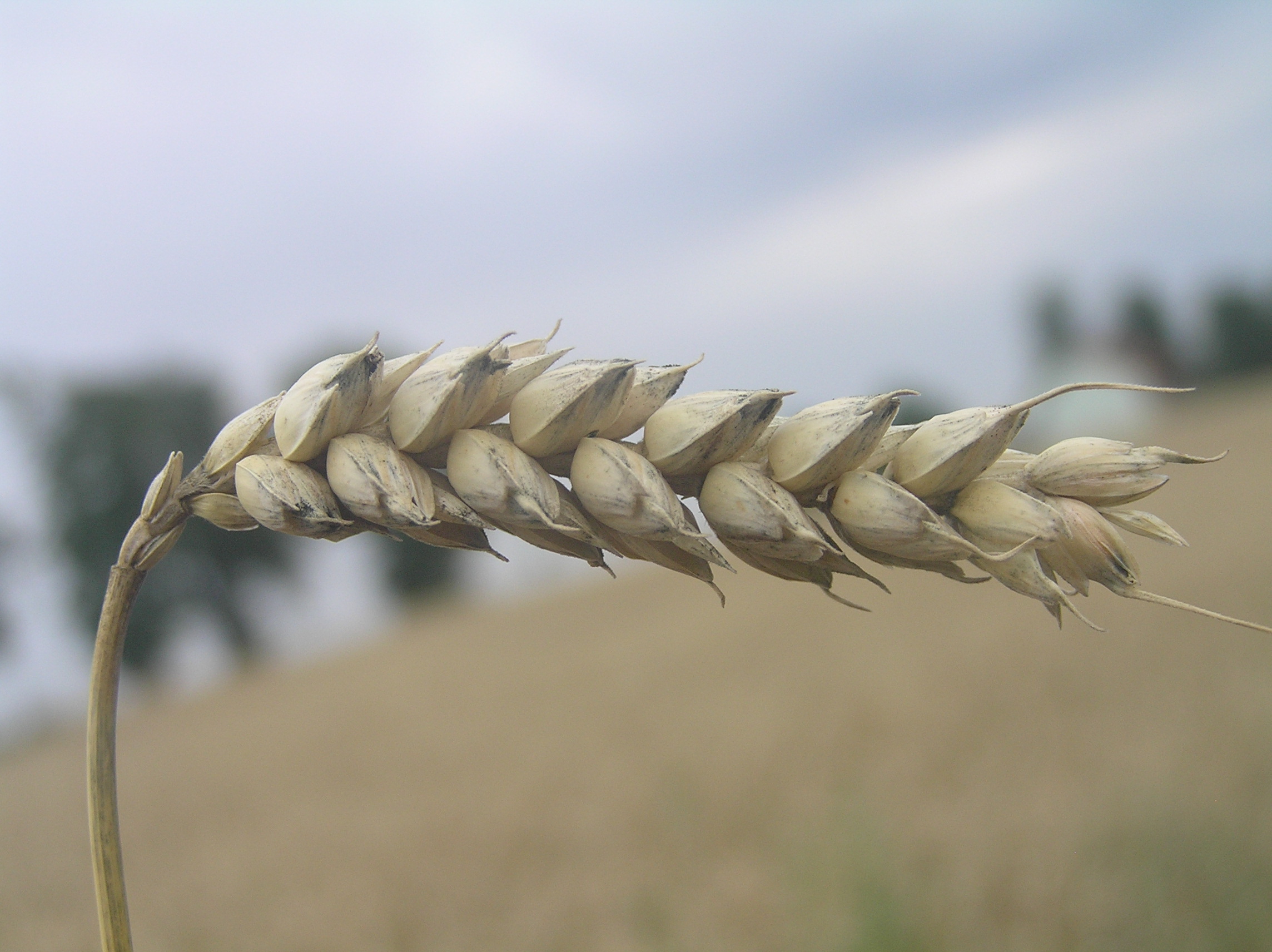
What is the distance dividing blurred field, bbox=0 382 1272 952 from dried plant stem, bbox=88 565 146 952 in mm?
→ 3152

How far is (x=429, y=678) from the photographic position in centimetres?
1609

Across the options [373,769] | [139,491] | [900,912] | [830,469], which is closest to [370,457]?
[830,469]

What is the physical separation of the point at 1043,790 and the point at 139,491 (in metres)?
28.9

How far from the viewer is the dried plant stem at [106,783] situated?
76cm

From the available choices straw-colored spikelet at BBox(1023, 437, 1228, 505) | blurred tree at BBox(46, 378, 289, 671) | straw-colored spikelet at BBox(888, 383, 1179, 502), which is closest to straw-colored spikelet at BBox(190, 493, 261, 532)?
straw-colored spikelet at BBox(888, 383, 1179, 502)

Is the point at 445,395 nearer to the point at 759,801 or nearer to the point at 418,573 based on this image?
the point at 759,801

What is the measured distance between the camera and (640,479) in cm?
85

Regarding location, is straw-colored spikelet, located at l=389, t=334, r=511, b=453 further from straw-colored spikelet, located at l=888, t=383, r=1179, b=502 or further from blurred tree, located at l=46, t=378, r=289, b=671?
blurred tree, located at l=46, t=378, r=289, b=671

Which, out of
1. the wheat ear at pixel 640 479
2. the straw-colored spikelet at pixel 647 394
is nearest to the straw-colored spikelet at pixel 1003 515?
the wheat ear at pixel 640 479

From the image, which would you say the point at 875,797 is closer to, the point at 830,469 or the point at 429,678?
the point at 830,469

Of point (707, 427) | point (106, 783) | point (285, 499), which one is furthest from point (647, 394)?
point (106, 783)

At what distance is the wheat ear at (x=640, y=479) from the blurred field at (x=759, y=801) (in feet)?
9.67

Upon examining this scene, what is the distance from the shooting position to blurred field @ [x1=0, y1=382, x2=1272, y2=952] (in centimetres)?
421

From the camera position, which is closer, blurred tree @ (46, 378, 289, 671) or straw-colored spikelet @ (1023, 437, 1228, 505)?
straw-colored spikelet @ (1023, 437, 1228, 505)
